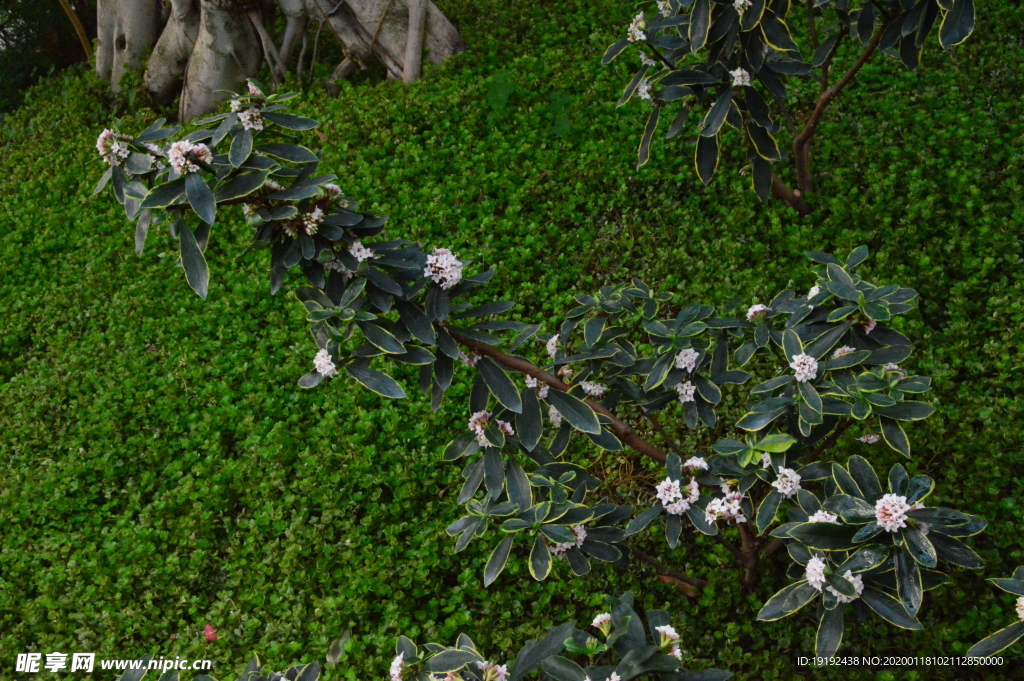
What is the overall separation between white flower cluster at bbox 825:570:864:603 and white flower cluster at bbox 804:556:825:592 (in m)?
0.03

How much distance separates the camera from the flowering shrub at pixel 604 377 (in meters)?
1.76

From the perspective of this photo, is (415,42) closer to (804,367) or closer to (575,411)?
(575,411)

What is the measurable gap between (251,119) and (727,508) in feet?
5.33

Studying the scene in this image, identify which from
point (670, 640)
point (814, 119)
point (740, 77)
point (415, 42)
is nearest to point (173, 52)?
point (415, 42)

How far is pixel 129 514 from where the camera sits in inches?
124

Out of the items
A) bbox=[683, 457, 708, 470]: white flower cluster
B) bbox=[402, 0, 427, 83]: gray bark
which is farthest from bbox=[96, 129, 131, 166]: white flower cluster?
bbox=[402, 0, 427, 83]: gray bark

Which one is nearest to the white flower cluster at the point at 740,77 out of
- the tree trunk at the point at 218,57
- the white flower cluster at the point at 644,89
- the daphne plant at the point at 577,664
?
the white flower cluster at the point at 644,89

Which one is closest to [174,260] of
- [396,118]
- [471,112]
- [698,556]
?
[396,118]

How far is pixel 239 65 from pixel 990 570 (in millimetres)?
5495

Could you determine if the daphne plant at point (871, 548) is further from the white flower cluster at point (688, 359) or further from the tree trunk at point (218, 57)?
the tree trunk at point (218, 57)

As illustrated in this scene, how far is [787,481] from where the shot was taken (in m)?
1.98

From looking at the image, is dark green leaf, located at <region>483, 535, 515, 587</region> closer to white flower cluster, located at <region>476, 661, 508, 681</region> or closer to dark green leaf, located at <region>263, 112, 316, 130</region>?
white flower cluster, located at <region>476, 661, 508, 681</region>

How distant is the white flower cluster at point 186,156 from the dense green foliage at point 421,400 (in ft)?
5.28

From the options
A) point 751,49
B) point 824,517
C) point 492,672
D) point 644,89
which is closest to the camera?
point 492,672
